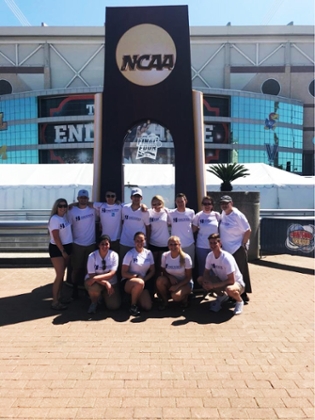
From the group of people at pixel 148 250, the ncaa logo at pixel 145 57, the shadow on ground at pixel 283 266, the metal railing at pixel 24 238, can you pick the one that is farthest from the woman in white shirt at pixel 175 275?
the metal railing at pixel 24 238

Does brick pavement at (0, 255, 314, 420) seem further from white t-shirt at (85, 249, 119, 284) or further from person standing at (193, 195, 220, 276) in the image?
person standing at (193, 195, 220, 276)

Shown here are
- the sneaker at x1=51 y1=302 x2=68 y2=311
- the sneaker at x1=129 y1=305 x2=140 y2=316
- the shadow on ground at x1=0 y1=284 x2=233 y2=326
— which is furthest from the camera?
the sneaker at x1=51 y1=302 x2=68 y2=311

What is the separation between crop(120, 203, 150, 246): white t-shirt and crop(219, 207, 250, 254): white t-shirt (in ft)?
4.07

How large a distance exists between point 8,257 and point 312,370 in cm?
734

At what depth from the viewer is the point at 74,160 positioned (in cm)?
4700

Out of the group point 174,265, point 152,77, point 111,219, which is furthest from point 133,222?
point 152,77

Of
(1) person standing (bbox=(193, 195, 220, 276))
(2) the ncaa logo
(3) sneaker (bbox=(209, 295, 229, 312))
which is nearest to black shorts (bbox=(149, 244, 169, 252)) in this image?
(1) person standing (bbox=(193, 195, 220, 276))

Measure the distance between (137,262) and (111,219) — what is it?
975 millimetres

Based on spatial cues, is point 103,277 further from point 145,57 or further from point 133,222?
point 145,57

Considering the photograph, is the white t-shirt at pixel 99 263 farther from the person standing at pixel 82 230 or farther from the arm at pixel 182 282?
the arm at pixel 182 282

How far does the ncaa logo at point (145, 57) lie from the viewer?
6.72 metres

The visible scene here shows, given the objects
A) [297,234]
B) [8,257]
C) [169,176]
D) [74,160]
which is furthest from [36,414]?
[74,160]

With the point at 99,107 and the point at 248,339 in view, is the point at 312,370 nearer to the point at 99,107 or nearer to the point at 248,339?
the point at 248,339

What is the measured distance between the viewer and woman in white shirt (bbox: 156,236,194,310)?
527 cm
